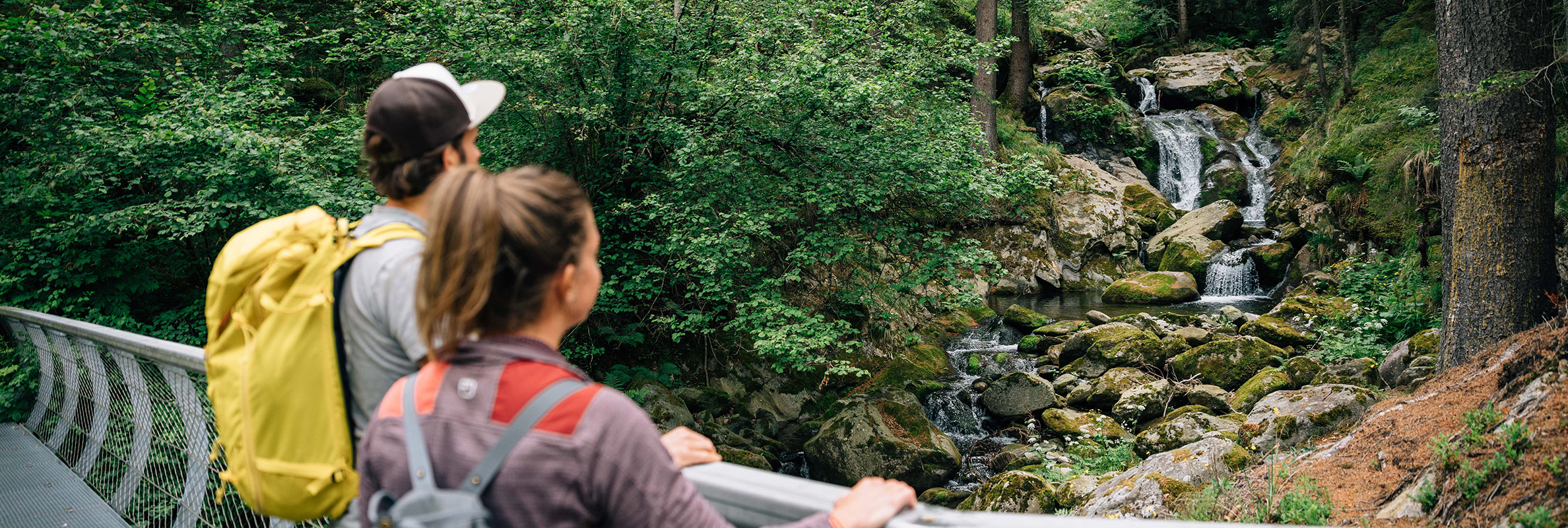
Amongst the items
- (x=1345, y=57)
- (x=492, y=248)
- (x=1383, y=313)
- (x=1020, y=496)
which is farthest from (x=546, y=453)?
(x=1345, y=57)

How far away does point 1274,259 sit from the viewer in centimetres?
1686

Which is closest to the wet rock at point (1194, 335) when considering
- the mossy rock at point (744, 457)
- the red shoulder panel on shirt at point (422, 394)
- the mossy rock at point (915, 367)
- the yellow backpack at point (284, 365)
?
the mossy rock at point (915, 367)

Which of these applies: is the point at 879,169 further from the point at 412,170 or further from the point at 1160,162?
the point at 1160,162

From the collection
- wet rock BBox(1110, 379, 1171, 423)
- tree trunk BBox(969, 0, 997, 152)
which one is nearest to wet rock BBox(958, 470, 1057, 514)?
wet rock BBox(1110, 379, 1171, 423)

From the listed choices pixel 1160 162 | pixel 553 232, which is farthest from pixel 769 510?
pixel 1160 162

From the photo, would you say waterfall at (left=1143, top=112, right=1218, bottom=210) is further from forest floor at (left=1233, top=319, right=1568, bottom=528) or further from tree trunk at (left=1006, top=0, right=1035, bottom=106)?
forest floor at (left=1233, top=319, right=1568, bottom=528)

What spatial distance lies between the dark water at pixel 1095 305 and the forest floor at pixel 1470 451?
9.66 m

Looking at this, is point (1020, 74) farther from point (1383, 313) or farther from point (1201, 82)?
point (1383, 313)

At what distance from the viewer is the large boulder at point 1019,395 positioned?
1074 cm

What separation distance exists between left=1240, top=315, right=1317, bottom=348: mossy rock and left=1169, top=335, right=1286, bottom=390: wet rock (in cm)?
76

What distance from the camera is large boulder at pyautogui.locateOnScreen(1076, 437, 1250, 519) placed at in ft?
18.8

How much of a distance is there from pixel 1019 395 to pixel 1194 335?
11.4 feet

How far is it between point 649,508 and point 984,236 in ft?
60.5

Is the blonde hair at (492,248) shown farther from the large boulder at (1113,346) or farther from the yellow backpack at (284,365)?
the large boulder at (1113,346)
